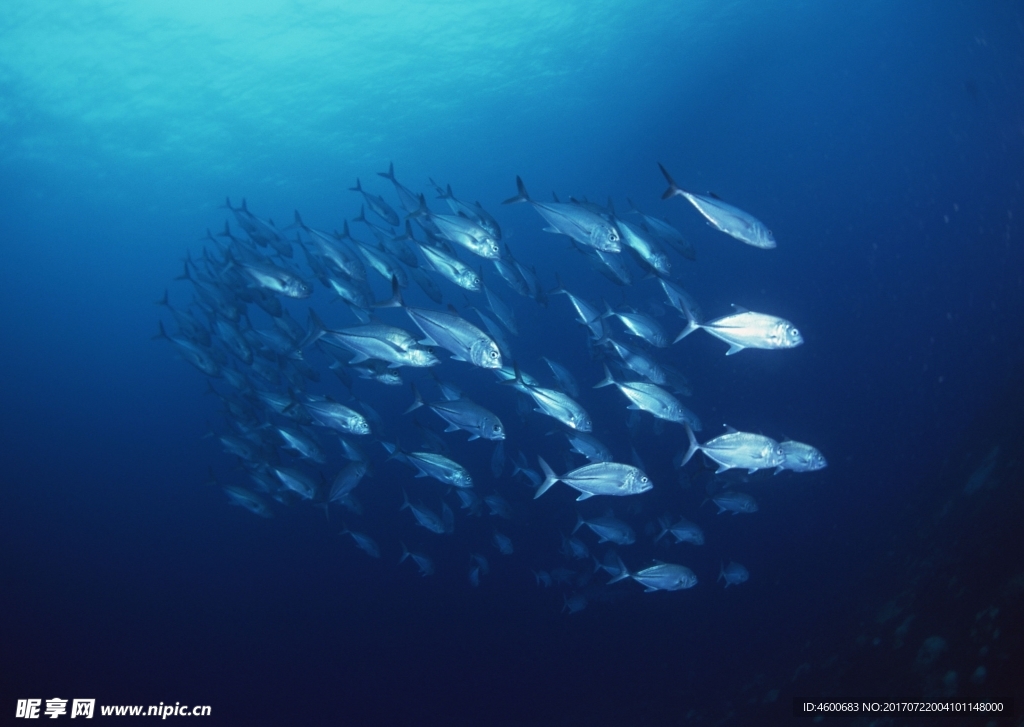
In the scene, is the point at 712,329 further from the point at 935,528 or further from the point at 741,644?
the point at 741,644

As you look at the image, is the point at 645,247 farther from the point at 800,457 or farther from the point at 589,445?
the point at 800,457

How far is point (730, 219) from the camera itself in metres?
→ 4.36

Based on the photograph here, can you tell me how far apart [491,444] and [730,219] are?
18.8 meters

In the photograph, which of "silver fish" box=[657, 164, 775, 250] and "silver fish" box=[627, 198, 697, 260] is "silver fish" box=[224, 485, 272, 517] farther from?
"silver fish" box=[657, 164, 775, 250]

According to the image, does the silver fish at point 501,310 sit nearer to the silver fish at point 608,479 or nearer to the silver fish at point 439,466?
the silver fish at point 439,466

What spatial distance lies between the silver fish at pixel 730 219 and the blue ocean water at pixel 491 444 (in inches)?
75.7

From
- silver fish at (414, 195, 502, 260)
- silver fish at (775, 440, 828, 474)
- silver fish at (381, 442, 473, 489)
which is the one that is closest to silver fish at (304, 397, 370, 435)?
silver fish at (381, 442, 473, 489)

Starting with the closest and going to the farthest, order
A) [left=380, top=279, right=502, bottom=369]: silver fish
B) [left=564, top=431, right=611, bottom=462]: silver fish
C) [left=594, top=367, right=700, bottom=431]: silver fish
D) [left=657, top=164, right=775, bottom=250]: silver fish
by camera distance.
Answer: [left=657, top=164, right=775, bottom=250]: silver fish, [left=380, top=279, right=502, bottom=369]: silver fish, [left=594, top=367, right=700, bottom=431]: silver fish, [left=564, top=431, right=611, bottom=462]: silver fish

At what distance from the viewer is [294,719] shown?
15695 millimetres

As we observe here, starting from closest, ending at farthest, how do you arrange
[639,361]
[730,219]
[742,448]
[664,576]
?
[730,219]
[742,448]
[664,576]
[639,361]

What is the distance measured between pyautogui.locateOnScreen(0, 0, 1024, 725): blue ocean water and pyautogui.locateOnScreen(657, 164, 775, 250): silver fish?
1923mm

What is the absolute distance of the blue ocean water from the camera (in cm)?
1088

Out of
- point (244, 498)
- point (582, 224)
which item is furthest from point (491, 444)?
point (582, 224)

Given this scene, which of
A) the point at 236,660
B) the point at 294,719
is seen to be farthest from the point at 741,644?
the point at 236,660
